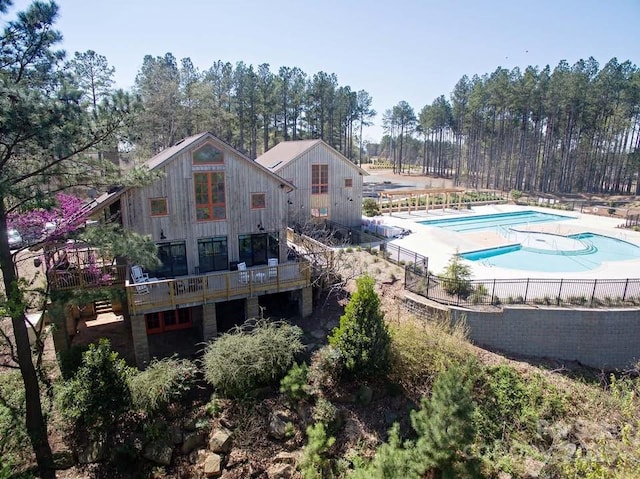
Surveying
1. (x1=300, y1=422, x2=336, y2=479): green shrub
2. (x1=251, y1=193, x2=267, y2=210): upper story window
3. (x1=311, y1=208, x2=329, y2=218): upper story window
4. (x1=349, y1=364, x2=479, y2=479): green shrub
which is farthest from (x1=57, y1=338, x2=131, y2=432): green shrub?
(x1=311, y1=208, x2=329, y2=218): upper story window

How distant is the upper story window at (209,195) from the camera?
49.7 ft

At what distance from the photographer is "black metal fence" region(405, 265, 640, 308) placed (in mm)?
15297

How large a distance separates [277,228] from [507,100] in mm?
41228

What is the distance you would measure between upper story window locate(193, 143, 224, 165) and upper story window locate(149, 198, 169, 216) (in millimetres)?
1845

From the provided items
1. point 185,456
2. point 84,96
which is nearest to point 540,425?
point 185,456

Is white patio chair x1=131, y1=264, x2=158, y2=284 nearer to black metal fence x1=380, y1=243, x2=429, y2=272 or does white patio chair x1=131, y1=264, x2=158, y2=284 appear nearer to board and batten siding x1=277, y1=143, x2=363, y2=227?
board and batten siding x1=277, y1=143, x2=363, y2=227

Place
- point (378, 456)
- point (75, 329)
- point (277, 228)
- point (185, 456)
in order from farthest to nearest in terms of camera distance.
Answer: point (277, 228)
point (75, 329)
point (185, 456)
point (378, 456)

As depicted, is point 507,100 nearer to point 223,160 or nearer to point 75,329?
point 223,160

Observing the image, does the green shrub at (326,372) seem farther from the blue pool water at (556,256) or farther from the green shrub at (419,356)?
the blue pool water at (556,256)

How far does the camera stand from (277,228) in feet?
55.1

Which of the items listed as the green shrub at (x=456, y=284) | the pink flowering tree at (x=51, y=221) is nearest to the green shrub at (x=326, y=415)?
the green shrub at (x=456, y=284)

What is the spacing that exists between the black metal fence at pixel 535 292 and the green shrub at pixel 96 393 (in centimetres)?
1111

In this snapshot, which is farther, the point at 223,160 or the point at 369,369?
the point at 223,160

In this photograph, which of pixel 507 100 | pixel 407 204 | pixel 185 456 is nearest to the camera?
pixel 185 456
